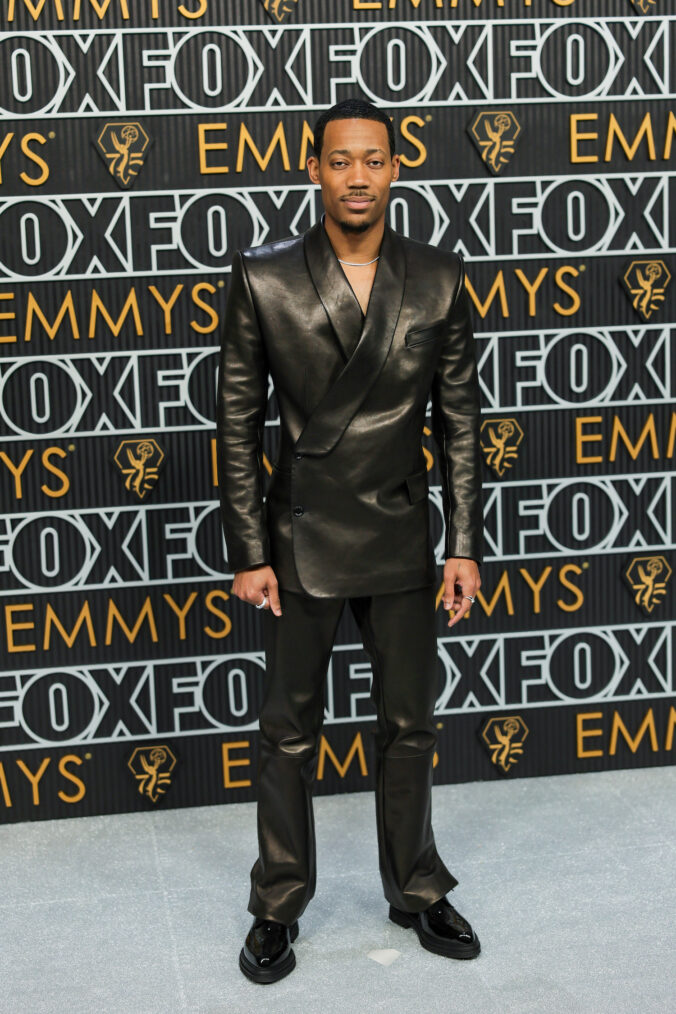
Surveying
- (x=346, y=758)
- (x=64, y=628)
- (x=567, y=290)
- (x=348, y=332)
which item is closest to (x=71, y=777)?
(x=64, y=628)

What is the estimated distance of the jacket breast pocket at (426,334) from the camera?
2520 millimetres

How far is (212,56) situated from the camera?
3232 mm

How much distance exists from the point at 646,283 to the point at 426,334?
1.18m

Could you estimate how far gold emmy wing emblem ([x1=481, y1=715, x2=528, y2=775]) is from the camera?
11.9ft

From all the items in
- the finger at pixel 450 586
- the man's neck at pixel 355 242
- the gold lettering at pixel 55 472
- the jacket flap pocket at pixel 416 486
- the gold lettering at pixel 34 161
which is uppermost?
the gold lettering at pixel 34 161

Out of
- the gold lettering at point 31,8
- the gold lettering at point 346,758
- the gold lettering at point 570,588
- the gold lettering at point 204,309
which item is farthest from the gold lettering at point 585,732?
the gold lettering at point 31,8

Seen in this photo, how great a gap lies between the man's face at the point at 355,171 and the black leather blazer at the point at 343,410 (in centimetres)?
11

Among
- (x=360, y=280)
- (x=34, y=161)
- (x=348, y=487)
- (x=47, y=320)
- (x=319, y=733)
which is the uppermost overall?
(x=34, y=161)

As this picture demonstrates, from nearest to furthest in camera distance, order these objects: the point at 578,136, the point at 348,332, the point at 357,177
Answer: the point at 357,177 → the point at 348,332 → the point at 578,136

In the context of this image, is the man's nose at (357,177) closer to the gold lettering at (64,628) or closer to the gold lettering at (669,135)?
the gold lettering at (669,135)

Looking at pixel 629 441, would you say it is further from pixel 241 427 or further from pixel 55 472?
pixel 55 472

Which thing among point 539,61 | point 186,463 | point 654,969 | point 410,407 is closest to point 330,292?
point 410,407

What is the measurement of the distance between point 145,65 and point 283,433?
1.19m

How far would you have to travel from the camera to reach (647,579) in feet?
11.9
